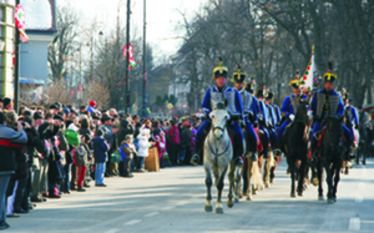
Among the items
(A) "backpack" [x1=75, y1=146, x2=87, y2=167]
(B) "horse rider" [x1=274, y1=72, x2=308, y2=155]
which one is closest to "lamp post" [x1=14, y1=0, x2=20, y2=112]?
(A) "backpack" [x1=75, y1=146, x2=87, y2=167]

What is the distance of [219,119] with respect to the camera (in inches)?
536

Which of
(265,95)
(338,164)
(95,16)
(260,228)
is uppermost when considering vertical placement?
(95,16)

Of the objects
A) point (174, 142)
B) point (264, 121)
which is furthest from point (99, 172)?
point (174, 142)

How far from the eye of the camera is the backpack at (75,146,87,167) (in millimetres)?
18531

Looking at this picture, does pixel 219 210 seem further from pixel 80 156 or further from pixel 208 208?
pixel 80 156

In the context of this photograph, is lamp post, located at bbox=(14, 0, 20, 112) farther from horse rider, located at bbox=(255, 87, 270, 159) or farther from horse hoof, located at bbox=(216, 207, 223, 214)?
horse hoof, located at bbox=(216, 207, 223, 214)

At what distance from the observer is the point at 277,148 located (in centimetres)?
1814

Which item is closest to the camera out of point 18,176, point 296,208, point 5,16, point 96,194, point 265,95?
point 18,176

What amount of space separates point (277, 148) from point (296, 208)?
3.71m

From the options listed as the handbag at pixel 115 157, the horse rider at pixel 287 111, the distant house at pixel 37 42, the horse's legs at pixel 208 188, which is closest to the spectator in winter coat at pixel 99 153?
the handbag at pixel 115 157

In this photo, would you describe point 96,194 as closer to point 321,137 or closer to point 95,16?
point 321,137

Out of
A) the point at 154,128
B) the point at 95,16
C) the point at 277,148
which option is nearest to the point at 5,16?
the point at 154,128

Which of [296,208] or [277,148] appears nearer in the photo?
[296,208]

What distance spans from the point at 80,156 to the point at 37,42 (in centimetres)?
3835
